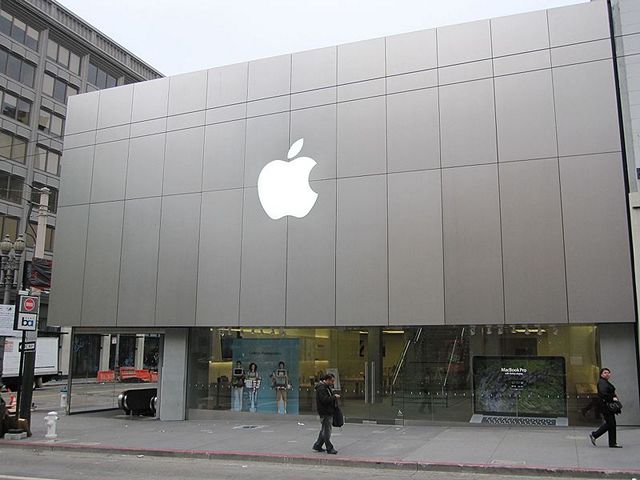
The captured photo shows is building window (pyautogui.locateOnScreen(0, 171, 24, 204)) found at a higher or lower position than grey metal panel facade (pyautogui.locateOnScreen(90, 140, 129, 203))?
higher

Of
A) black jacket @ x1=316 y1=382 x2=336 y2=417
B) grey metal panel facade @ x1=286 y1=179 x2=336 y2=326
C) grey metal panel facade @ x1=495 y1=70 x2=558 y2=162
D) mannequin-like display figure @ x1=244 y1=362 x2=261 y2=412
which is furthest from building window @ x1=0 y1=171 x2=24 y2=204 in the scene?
black jacket @ x1=316 y1=382 x2=336 y2=417

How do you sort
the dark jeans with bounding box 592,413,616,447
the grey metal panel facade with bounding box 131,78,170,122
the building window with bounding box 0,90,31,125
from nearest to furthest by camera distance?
the dark jeans with bounding box 592,413,616,447
the grey metal panel facade with bounding box 131,78,170,122
the building window with bounding box 0,90,31,125

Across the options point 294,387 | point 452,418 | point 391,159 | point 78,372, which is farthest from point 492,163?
point 78,372

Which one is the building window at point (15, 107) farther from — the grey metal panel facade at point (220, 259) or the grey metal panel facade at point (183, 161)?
the grey metal panel facade at point (220, 259)

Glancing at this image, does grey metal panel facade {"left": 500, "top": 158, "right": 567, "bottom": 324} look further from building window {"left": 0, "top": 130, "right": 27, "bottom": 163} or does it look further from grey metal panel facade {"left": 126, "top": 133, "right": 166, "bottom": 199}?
building window {"left": 0, "top": 130, "right": 27, "bottom": 163}

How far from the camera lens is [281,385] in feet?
64.1

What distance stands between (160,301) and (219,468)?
9128 mm

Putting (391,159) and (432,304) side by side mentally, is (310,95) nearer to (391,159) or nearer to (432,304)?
(391,159)

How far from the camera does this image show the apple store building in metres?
16.0

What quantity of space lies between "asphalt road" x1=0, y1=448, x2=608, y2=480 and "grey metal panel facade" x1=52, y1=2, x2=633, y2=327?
6.10 m

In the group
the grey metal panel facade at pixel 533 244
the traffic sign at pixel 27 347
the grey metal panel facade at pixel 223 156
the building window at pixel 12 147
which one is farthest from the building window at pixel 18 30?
the grey metal panel facade at pixel 533 244

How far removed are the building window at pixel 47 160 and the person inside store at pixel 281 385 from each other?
37.5 m

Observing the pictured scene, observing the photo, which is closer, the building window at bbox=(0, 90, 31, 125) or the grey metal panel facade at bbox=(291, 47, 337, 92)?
the grey metal panel facade at bbox=(291, 47, 337, 92)

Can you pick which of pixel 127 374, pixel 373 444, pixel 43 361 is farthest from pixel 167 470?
pixel 127 374
